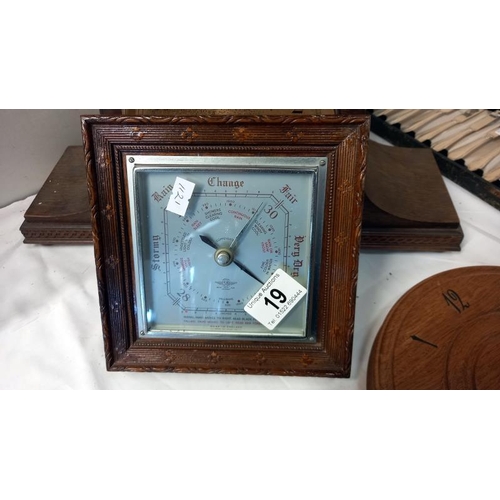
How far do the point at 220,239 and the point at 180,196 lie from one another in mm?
100

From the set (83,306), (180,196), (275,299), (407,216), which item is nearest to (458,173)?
(407,216)

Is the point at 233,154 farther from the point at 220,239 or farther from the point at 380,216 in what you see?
the point at 380,216

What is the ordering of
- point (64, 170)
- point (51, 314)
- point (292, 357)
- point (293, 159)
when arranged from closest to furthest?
1. point (293, 159)
2. point (292, 357)
3. point (51, 314)
4. point (64, 170)

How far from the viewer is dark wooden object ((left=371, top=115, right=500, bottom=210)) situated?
1371mm

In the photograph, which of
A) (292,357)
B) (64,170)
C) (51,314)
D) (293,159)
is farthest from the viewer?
(64,170)

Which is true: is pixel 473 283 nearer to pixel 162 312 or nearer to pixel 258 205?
pixel 258 205

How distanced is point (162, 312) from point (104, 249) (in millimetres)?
155

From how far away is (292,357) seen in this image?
0.96 m

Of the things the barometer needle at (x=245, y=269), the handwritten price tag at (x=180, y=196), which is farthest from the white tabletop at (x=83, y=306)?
the handwritten price tag at (x=180, y=196)

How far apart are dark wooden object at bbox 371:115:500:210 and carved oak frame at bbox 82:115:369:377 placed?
659 millimetres

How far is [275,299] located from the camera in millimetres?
954

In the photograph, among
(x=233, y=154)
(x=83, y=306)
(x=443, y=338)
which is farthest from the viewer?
(x=83, y=306)

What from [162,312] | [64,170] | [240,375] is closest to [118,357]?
[162,312]

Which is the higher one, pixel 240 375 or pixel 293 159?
pixel 293 159
